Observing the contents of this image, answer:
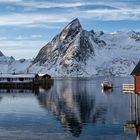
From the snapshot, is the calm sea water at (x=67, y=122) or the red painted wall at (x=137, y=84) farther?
the red painted wall at (x=137, y=84)

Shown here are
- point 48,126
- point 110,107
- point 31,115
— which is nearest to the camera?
point 48,126

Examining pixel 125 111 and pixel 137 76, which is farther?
pixel 125 111

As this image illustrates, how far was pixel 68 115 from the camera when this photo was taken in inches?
3563

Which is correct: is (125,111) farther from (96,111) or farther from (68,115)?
(68,115)

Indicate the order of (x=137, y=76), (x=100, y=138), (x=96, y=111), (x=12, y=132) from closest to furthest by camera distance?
(x=100, y=138) < (x=12, y=132) < (x=137, y=76) < (x=96, y=111)

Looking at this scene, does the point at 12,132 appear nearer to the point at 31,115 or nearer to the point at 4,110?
the point at 31,115

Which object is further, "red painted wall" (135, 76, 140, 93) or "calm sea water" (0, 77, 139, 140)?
"red painted wall" (135, 76, 140, 93)

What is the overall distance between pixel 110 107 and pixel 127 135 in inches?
1615

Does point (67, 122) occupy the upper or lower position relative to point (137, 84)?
lower

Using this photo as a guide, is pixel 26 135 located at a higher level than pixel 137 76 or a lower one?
lower

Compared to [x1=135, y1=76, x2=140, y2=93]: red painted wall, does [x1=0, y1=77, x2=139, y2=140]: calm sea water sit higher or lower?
lower

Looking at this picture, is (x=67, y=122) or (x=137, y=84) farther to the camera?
(x=137, y=84)

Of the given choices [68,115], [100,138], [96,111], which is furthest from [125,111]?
[100,138]

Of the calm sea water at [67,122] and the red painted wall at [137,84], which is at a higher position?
the red painted wall at [137,84]
